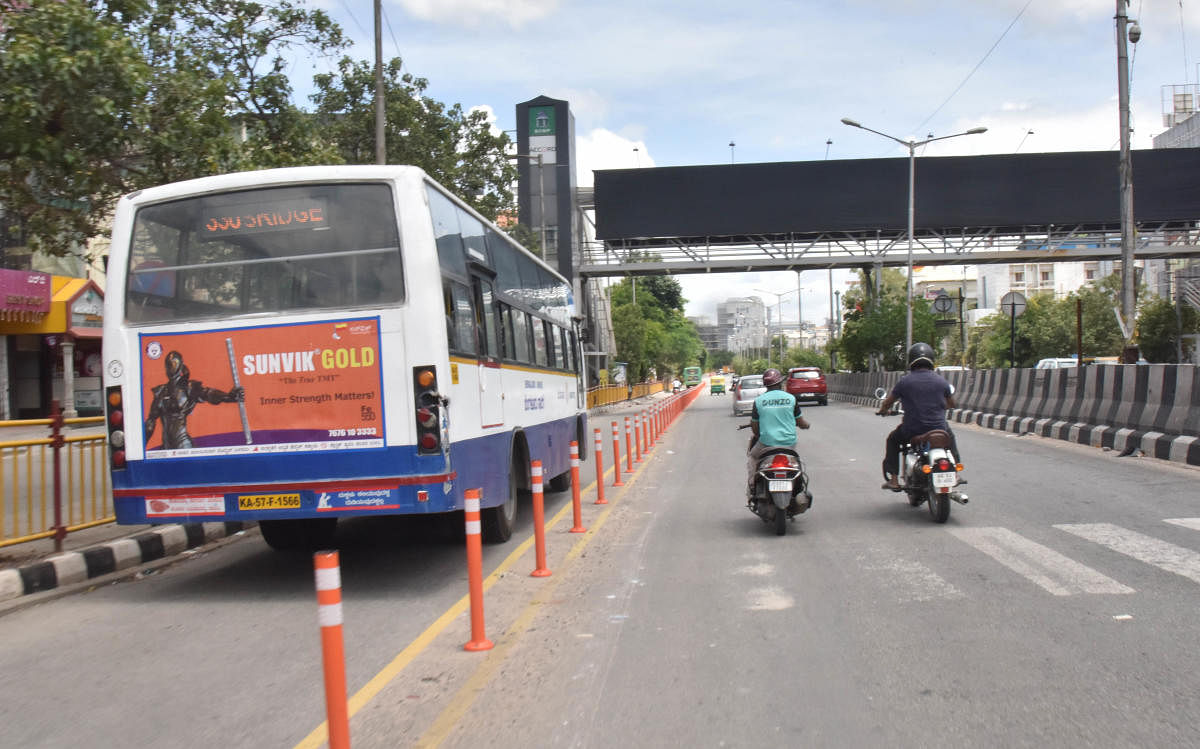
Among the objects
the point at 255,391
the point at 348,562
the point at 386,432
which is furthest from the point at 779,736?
the point at 348,562

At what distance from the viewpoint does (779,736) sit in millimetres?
3973

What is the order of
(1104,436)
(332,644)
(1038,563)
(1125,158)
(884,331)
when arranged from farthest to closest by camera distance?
(884,331)
(1125,158)
(1104,436)
(1038,563)
(332,644)

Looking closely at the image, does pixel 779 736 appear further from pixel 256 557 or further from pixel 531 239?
pixel 531 239

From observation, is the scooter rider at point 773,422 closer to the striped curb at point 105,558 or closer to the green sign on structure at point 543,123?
the striped curb at point 105,558

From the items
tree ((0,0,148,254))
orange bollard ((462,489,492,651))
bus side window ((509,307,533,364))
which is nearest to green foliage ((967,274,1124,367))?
bus side window ((509,307,533,364))

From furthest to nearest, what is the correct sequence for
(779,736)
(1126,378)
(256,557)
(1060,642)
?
1. (1126,378)
2. (256,557)
3. (1060,642)
4. (779,736)

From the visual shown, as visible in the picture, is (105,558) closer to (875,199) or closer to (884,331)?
(875,199)

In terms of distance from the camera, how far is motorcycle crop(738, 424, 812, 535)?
8938 mm

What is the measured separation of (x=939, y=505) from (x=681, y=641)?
15.1 feet

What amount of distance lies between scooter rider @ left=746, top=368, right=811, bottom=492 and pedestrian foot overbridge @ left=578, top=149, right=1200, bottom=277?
28962 mm

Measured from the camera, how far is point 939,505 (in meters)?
9.15

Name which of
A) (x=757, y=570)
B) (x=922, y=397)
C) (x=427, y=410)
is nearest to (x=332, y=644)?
(x=427, y=410)

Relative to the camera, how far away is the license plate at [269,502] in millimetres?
6988

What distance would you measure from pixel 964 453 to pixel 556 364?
309 inches
